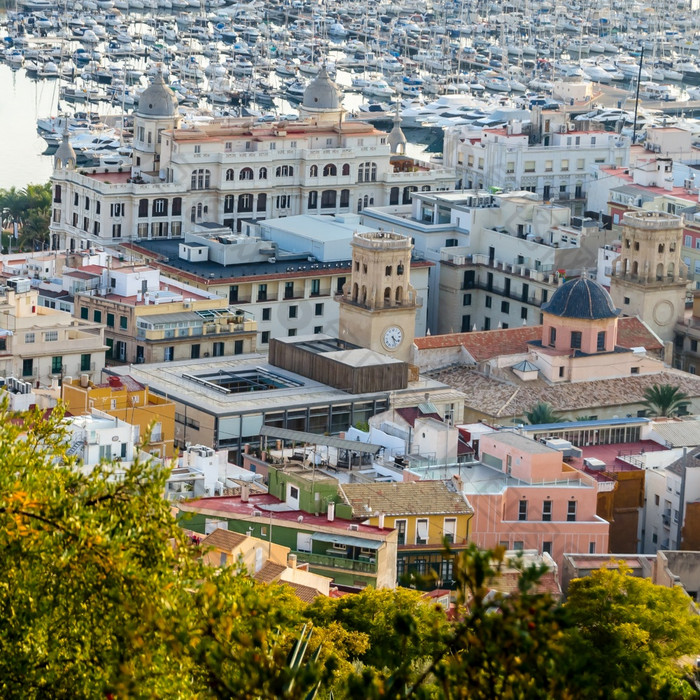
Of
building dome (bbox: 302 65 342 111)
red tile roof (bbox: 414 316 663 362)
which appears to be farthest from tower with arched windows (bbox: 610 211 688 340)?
building dome (bbox: 302 65 342 111)

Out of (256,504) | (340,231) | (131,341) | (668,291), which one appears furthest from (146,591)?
(340,231)

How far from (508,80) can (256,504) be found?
131617mm

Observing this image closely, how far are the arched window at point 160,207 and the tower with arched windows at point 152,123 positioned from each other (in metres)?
2.45

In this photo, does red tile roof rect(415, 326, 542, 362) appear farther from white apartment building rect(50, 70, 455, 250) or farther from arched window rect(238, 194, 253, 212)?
arched window rect(238, 194, 253, 212)

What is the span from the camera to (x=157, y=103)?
10006 cm

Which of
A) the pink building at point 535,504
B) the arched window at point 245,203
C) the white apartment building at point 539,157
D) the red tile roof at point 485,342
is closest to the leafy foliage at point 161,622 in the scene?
the pink building at point 535,504

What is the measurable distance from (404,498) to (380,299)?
67.7 feet

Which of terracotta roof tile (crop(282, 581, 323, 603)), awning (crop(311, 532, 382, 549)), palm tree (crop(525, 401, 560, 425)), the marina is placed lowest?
the marina

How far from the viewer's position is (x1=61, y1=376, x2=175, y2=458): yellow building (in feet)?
211

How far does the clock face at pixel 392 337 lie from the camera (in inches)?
3007

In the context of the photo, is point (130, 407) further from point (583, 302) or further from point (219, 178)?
point (219, 178)

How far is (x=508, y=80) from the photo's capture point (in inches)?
7215

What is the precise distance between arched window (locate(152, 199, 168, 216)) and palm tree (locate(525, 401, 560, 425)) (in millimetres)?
28722

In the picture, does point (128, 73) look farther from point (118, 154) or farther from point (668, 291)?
point (668, 291)
